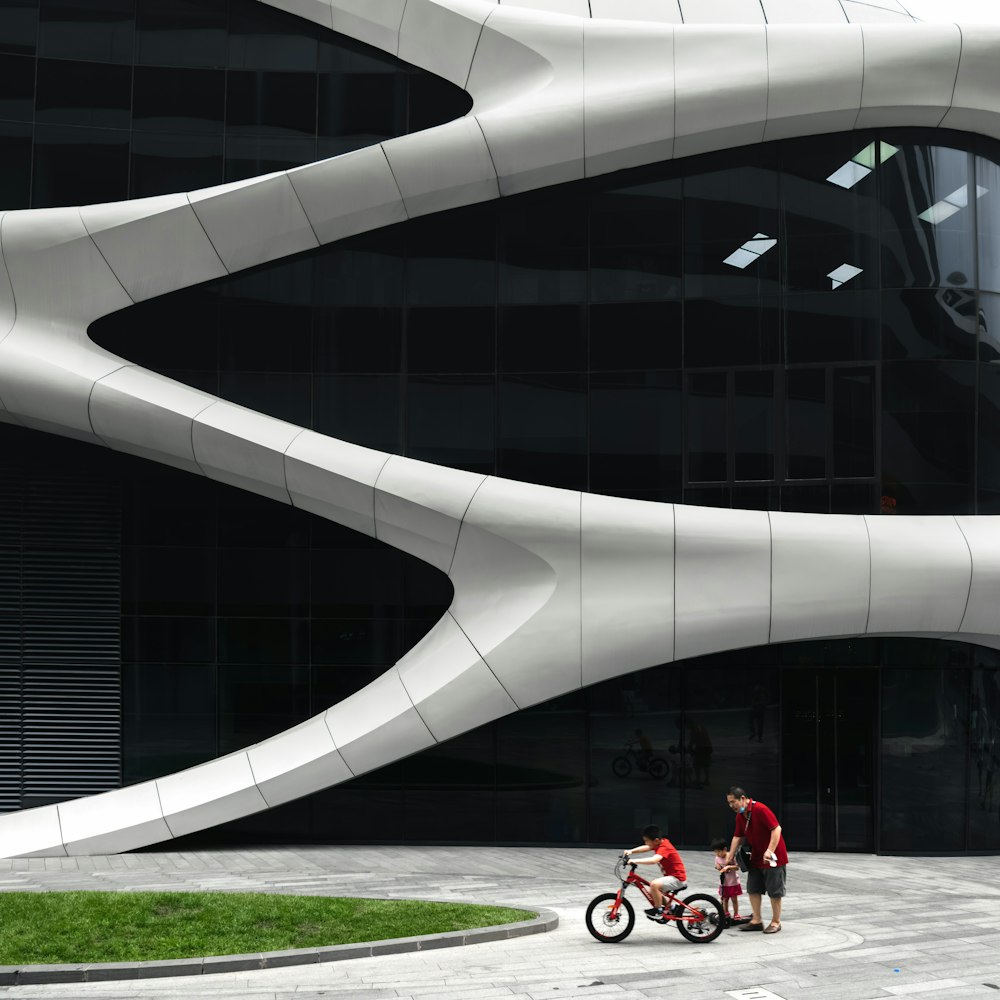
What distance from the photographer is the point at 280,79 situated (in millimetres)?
20953

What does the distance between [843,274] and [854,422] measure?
104 inches

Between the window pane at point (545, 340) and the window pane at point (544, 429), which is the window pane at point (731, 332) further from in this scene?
the window pane at point (544, 429)

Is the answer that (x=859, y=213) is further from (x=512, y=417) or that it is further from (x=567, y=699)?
(x=567, y=699)

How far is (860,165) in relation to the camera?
2044cm

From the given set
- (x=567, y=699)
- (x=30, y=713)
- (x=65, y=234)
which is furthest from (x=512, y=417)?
(x=30, y=713)

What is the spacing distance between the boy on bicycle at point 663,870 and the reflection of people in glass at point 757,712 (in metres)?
8.12

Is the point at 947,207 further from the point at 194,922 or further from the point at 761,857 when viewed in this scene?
the point at 194,922

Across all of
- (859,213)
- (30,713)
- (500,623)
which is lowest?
(30,713)

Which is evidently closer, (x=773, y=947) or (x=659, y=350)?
(x=773, y=947)

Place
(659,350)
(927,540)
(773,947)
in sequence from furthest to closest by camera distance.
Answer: (659,350), (927,540), (773,947)

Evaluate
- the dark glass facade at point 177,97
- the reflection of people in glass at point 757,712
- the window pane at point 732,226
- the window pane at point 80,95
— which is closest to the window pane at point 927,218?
the window pane at point 732,226

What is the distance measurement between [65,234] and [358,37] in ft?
20.6

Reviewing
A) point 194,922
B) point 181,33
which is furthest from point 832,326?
point 194,922

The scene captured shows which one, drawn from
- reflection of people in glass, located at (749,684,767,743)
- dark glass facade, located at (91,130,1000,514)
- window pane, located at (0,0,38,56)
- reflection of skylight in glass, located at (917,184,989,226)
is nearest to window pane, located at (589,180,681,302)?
dark glass facade, located at (91,130,1000,514)
